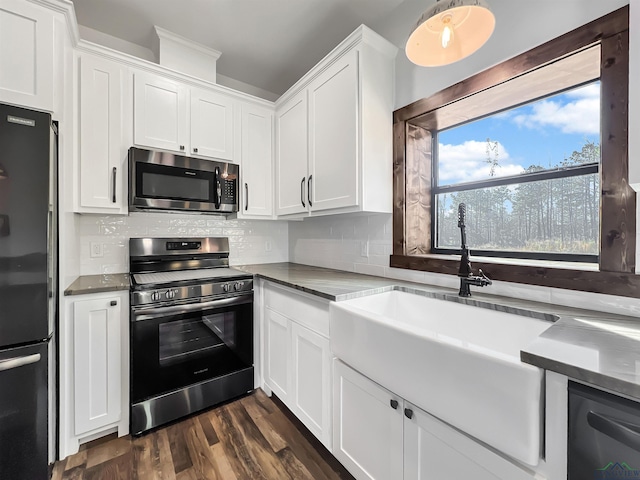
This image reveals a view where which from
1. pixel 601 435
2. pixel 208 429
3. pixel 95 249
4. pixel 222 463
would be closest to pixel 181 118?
pixel 95 249

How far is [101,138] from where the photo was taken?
1.86 metres

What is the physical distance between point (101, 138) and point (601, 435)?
266cm

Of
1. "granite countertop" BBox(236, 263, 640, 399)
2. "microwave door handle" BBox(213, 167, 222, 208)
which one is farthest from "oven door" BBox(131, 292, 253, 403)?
"granite countertop" BBox(236, 263, 640, 399)

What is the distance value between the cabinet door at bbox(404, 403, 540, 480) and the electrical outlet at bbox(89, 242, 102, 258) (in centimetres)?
232

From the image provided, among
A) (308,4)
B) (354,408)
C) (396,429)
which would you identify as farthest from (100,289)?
(308,4)

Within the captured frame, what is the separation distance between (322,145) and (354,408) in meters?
1.64

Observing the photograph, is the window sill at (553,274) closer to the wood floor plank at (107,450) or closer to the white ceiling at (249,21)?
the white ceiling at (249,21)

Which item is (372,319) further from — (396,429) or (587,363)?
(587,363)

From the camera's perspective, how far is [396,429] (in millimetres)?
1083

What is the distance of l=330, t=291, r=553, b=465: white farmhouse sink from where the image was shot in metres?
0.72

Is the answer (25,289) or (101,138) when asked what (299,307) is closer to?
(25,289)

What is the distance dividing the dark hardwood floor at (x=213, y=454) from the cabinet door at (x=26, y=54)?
1.88 metres

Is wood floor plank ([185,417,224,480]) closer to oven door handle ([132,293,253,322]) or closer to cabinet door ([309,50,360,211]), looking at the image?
oven door handle ([132,293,253,322])

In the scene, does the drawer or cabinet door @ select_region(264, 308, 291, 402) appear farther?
cabinet door @ select_region(264, 308, 291, 402)
